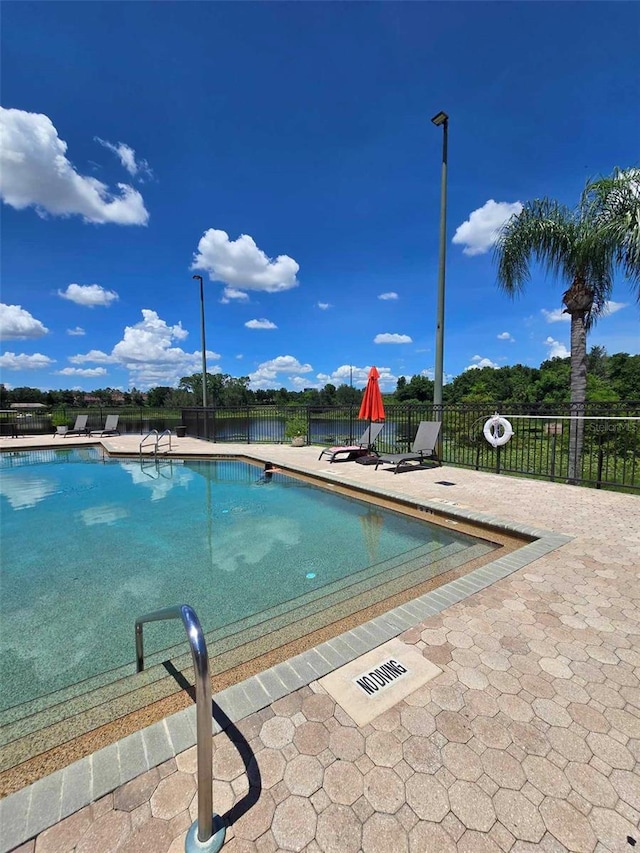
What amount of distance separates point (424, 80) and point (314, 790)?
38.5 feet

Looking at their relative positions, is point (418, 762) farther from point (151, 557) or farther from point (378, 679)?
point (151, 557)

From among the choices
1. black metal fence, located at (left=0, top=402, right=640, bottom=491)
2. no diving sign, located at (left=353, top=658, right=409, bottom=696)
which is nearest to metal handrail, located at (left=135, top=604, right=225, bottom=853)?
no diving sign, located at (left=353, top=658, right=409, bottom=696)

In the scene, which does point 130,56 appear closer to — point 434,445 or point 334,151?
point 334,151

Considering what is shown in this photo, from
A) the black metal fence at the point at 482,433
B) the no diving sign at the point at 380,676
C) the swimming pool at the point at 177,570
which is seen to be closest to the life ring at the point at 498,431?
the black metal fence at the point at 482,433

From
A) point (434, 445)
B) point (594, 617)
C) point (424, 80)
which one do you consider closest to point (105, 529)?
point (594, 617)

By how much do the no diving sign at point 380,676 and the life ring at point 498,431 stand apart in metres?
5.28

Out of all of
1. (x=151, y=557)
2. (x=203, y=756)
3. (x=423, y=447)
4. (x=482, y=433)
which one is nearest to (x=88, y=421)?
(x=151, y=557)

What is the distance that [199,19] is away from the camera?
21.6 ft

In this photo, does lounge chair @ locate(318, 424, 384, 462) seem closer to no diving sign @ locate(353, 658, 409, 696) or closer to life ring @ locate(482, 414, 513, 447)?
life ring @ locate(482, 414, 513, 447)

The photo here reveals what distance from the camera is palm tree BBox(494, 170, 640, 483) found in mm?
6812

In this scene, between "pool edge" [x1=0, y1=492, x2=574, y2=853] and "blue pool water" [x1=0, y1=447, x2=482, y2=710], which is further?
"blue pool water" [x1=0, y1=447, x2=482, y2=710]

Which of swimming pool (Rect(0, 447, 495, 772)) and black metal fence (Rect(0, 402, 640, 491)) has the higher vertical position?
black metal fence (Rect(0, 402, 640, 491))

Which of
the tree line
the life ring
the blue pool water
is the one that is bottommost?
the blue pool water

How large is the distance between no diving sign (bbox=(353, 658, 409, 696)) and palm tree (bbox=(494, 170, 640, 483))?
6400mm
